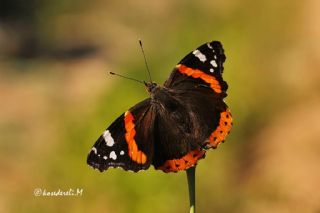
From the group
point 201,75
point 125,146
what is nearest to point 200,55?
point 201,75

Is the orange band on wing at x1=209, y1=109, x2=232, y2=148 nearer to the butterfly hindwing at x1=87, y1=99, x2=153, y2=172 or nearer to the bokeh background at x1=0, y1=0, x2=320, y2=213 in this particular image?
the butterfly hindwing at x1=87, y1=99, x2=153, y2=172

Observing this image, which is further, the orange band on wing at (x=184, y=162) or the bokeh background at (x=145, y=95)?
the bokeh background at (x=145, y=95)

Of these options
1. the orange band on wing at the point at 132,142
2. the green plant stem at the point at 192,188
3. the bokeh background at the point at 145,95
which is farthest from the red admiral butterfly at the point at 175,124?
the bokeh background at the point at 145,95

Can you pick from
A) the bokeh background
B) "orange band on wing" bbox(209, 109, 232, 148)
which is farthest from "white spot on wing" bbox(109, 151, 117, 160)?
the bokeh background

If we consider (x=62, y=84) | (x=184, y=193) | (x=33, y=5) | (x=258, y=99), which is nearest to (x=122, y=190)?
(x=184, y=193)

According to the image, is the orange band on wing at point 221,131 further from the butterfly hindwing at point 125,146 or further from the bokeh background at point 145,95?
the bokeh background at point 145,95

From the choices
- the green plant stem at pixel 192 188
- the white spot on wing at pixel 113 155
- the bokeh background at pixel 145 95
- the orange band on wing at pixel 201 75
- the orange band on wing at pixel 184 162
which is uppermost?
the bokeh background at pixel 145 95
